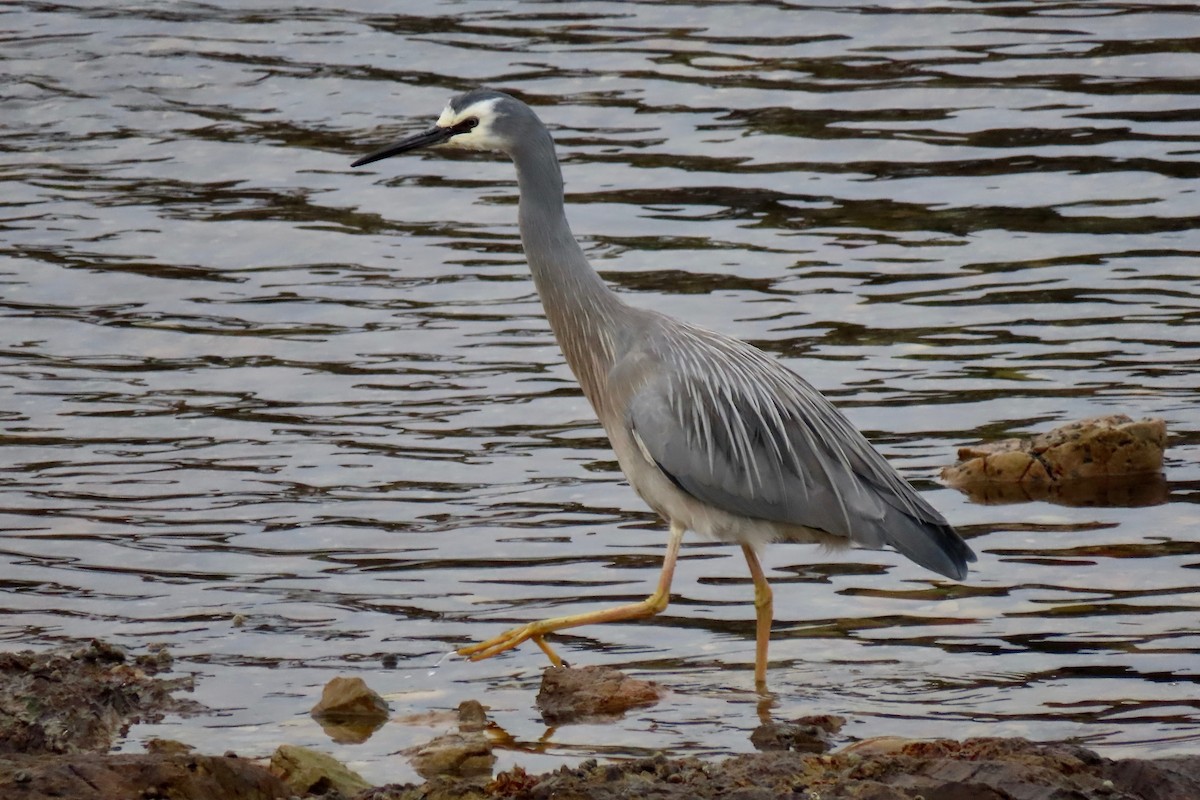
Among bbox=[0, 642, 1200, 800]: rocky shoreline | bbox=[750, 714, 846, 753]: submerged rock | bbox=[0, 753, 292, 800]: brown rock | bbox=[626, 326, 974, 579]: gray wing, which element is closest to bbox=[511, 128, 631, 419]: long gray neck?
bbox=[626, 326, 974, 579]: gray wing

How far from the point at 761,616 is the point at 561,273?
1772 mm

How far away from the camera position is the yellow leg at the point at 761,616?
23.6ft

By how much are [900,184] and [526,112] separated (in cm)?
666

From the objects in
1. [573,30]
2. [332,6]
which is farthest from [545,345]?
[332,6]

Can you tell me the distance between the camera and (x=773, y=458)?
7773 mm

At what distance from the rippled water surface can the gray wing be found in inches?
17.1

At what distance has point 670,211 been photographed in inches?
550

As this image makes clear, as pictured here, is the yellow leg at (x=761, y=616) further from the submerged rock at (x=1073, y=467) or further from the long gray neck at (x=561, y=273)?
the submerged rock at (x=1073, y=467)

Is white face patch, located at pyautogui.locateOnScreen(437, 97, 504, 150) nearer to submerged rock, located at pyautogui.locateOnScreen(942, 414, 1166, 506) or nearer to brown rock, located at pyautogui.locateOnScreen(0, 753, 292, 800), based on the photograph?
submerged rock, located at pyautogui.locateOnScreen(942, 414, 1166, 506)

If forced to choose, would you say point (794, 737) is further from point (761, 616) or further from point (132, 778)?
point (132, 778)

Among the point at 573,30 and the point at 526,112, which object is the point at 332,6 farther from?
the point at 526,112

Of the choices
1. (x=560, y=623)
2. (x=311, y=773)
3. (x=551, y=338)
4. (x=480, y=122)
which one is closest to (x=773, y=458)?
(x=560, y=623)

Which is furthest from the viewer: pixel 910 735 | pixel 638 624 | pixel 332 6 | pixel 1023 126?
pixel 332 6

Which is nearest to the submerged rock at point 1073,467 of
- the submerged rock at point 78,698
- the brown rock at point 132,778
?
the submerged rock at point 78,698
